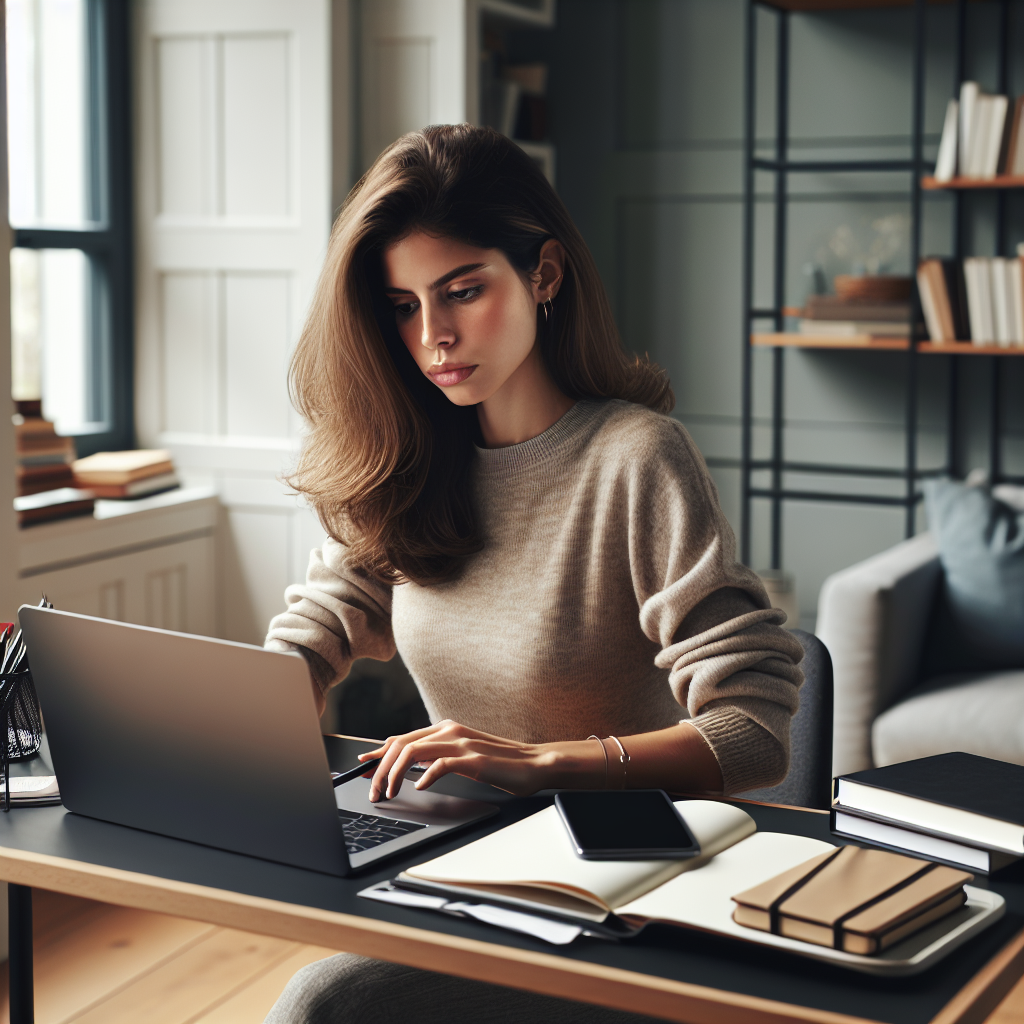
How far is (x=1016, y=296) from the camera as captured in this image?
3.37 meters

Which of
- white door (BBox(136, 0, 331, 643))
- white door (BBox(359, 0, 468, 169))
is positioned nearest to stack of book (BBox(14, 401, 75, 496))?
white door (BBox(136, 0, 331, 643))

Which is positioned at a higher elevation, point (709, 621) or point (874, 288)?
point (874, 288)

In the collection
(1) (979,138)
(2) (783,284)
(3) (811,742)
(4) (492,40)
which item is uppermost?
(4) (492,40)

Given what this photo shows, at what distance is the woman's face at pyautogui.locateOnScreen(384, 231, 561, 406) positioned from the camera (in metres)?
1.39

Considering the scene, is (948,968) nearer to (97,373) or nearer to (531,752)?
(531,752)

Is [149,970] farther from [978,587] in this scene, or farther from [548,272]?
[978,587]

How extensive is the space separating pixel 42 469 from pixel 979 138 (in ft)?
8.16

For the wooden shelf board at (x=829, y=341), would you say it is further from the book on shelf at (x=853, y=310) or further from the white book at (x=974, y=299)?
the white book at (x=974, y=299)

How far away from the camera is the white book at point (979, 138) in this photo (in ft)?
11.1

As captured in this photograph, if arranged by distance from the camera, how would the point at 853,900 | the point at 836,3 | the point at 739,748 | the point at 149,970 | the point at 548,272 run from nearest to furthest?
the point at 853,900, the point at 739,748, the point at 548,272, the point at 149,970, the point at 836,3

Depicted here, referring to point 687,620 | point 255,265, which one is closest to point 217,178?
point 255,265

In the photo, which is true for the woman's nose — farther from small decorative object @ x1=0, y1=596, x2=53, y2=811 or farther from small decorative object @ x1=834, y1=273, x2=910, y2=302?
small decorative object @ x1=834, y1=273, x2=910, y2=302

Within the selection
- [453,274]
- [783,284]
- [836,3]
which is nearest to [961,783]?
[453,274]

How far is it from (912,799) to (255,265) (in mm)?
2620
